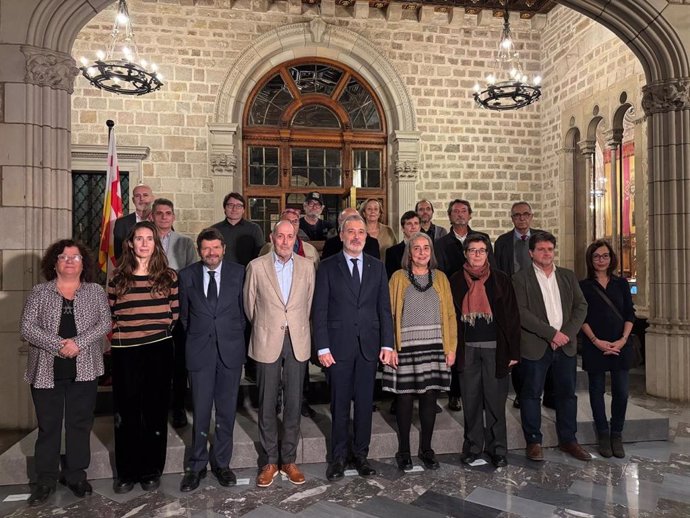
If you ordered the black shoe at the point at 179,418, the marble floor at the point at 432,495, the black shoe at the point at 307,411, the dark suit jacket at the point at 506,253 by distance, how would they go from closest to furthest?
the marble floor at the point at 432,495 → the black shoe at the point at 179,418 → the black shoe at the point at 307,411 → the dark suit jacket at the point at 506,253

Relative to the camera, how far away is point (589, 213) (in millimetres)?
8953

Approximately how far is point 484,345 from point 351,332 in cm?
88

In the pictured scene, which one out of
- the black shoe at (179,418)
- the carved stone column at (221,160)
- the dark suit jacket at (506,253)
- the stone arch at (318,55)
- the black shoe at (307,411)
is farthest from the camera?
the stone arch at (318,55)

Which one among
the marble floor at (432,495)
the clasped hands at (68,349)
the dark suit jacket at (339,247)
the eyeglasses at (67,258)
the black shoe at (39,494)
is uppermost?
the dark suit jacket at (339,247)

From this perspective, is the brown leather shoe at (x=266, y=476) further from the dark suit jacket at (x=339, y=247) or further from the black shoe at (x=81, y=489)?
the dark suit jacket at (x=339, y=247)

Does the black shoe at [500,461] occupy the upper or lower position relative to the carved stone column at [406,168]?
lower

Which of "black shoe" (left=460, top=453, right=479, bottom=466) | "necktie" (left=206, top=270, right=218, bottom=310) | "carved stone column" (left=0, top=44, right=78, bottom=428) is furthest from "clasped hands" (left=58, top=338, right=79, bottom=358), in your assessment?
"black shoe" (left=460, top=453, right=479, bottom=466)

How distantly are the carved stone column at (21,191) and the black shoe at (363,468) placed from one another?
268 centimetres

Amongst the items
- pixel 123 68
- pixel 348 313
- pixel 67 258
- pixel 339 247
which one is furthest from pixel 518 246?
pixel 123 68

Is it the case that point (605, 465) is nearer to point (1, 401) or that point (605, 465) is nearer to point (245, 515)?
point (245, 515)

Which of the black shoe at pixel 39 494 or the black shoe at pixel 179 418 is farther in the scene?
the black shoe at pixel 179 418

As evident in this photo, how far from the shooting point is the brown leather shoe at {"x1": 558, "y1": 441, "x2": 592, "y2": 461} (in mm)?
3461

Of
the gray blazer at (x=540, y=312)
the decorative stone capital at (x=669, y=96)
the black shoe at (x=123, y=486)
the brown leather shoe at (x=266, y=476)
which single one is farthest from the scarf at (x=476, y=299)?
the decorative stone capital at (x=669, y=96)

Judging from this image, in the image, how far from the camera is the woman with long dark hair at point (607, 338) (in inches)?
138
